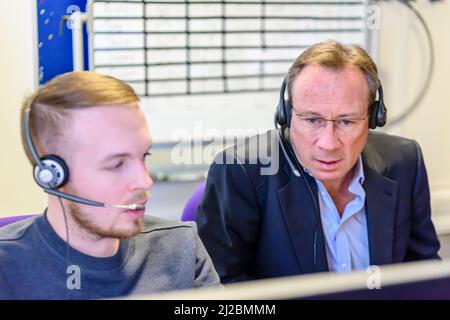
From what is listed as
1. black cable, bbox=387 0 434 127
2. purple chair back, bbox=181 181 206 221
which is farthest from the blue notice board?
black cable, bbox=387 0 434 127

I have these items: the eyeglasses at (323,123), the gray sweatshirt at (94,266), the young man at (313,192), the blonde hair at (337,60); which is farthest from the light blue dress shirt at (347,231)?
the gray sweatshirt at (94,266)

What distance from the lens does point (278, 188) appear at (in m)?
1.45

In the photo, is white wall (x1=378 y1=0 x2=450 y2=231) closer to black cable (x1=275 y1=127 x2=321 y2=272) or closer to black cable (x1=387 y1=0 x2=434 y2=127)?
black cable (x1=387 y1=0 x2=434 y2=127)

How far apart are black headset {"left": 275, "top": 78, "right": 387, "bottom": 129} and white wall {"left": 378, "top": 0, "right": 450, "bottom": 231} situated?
972 mm

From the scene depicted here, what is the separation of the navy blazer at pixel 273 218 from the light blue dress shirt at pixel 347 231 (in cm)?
2

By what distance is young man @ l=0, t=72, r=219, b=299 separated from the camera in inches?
39.8

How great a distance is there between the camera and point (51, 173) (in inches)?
39.5

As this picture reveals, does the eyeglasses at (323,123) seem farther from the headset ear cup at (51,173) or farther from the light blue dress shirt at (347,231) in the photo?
the headset ear cup at (51,173)

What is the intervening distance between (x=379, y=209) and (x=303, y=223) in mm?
187

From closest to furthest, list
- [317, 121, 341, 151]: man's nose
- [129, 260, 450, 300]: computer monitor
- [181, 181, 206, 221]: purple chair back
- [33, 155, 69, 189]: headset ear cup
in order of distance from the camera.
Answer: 1. [129, 260, 450, 300]: computer monitor
2. [33, 155, 69, 189]: headset ear cup
3. [317, 121, 341, 151]: man's nose
4. [181, 181, 206, 221]: purple chair back

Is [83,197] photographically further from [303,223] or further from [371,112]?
[371,112]

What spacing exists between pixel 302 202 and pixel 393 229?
0.75 feet

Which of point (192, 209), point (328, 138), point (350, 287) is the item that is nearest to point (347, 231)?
point (328, 138)
